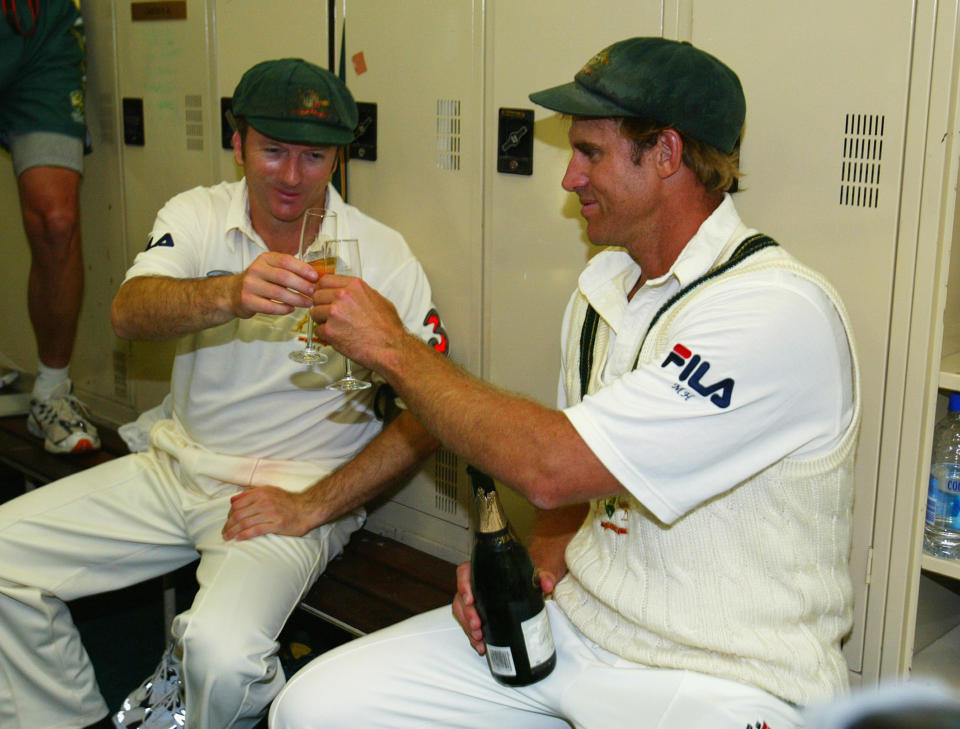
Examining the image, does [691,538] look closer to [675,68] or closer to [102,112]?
[675,68]

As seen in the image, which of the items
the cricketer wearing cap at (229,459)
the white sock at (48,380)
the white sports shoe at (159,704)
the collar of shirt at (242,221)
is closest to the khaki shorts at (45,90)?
the white sock at (48,380)

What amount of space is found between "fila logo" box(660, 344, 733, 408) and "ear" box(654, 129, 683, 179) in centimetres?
43

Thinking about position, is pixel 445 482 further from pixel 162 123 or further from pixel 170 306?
pixel 162 123

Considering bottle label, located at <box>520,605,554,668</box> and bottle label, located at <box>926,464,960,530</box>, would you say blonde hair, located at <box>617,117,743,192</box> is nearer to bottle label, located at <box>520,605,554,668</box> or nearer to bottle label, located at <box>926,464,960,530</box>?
bottle label, located at <box>926,464,960,530</box>

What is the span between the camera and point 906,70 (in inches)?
79.1

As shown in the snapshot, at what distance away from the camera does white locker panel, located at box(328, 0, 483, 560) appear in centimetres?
283

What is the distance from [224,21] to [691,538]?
99.6 inches

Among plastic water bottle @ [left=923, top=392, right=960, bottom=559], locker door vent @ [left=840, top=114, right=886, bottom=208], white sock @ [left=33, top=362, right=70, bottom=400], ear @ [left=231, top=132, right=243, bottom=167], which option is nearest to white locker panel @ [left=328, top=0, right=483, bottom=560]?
ear @ [left=231, top=132, right=243, bottom=167]

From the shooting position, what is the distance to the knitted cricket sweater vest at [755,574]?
178cm

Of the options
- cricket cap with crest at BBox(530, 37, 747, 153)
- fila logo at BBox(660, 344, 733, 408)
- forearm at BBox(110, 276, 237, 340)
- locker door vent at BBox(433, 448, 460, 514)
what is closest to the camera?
fila logo at BBox(660, 344, 733, 408)

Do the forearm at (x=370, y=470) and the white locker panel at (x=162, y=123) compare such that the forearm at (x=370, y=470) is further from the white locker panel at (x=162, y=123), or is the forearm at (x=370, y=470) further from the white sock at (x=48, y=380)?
the white sock at (x=48, y=380)

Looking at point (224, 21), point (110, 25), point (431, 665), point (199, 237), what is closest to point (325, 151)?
point (199, 237)

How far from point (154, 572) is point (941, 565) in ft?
6.38

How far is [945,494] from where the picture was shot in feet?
7.19
